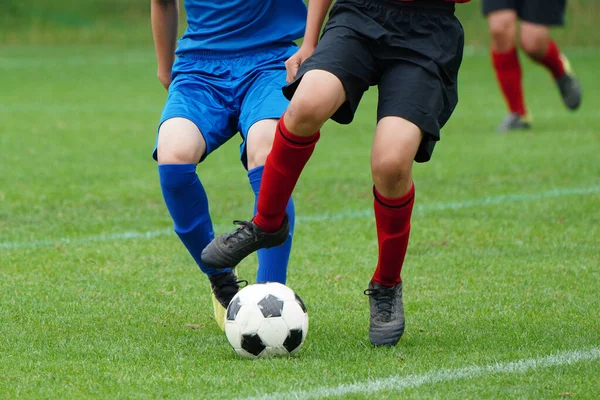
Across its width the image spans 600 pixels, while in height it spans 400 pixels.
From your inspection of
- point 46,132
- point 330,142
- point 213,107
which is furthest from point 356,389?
point 46,132

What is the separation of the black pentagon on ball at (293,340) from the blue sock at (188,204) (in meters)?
0.58

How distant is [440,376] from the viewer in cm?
354

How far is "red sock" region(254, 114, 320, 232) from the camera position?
12.6 feet

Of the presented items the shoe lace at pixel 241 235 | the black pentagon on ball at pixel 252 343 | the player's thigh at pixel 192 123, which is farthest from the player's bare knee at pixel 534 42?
the black pentagon on ball at pixel 252 343

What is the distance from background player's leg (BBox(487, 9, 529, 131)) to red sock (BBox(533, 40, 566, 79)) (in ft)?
0.86

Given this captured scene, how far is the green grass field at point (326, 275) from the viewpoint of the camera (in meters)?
3.53

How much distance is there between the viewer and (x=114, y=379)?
138 inches

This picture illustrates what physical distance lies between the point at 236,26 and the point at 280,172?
0.92 m

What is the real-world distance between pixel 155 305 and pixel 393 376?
143cm

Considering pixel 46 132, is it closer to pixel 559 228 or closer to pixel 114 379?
pixel 559 228

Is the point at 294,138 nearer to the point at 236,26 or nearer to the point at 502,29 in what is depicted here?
the point at 236,26

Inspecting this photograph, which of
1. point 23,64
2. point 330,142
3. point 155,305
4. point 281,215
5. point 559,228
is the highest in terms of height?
point 281,215

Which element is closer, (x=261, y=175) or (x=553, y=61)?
(x=261, y=175)

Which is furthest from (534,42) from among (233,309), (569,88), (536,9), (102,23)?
(102,23)
